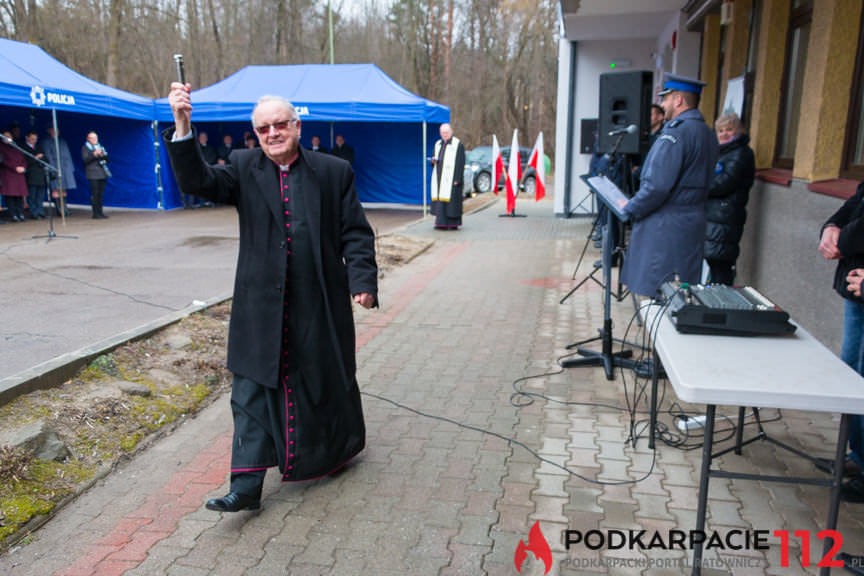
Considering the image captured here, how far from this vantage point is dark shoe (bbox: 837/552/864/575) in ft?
7.93

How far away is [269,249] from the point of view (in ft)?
9.55

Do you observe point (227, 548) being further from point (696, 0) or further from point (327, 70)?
point (327, 70)

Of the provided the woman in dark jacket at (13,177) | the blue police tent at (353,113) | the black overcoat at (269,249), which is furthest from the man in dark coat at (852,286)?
the woman in dark jacket at (13,177)

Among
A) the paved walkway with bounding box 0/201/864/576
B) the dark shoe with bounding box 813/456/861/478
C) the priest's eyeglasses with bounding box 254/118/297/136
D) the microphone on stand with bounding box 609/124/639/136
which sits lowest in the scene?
the paved walkway with bounding box 0/201/864/576

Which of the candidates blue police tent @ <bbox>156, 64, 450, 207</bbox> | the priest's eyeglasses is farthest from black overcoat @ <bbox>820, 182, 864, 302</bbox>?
blue police tent @ <bbox>156, 64, 450, 207</bbox>

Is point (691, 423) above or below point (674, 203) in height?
below

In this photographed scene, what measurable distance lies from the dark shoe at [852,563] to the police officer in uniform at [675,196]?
193 cm

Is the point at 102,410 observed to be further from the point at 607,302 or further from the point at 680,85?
the point at 680,85

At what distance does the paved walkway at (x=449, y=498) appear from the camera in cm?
263

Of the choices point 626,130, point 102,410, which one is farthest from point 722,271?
point 102,410

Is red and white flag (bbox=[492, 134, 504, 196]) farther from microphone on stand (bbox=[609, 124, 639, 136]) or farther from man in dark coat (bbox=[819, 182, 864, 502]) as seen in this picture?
man in dark coat (bbox=[819, 182, 864, 502])

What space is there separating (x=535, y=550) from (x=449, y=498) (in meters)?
0.54

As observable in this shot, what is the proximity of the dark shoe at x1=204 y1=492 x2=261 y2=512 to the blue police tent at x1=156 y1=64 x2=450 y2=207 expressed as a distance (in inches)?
430

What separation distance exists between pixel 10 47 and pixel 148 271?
6.97 metres
